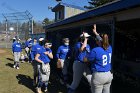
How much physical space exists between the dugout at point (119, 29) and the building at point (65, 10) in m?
14.2

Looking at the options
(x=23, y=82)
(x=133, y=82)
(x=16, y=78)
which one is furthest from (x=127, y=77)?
(x=16, y=78)

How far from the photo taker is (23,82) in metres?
12.3

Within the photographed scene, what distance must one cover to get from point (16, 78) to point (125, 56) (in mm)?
4793

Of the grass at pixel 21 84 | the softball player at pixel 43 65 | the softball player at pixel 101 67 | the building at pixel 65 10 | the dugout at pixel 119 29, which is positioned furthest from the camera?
the building at pixel 65 10

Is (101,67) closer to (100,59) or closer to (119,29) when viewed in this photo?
(100,59)

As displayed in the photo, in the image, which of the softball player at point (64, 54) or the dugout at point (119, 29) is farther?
the softball player at point (64, 54)

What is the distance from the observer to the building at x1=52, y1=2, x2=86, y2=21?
97.4ft

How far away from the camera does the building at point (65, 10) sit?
29.7 metres

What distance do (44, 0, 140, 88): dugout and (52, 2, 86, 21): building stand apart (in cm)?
1418

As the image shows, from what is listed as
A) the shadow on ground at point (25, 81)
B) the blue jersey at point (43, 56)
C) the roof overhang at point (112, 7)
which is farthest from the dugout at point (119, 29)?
the shadow on ground at point (25, 81)

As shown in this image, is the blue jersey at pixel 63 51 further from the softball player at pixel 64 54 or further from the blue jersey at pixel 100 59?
the blue jersey at pixel 100 59

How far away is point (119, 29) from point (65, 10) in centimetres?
1796

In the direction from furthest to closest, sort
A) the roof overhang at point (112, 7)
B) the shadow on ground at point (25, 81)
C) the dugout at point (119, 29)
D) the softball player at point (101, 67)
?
the shadow on ground at point (25, 81), the dugout at point (119, 29), the roof overhang at point (112, 7), the softball player at point (101, 67)

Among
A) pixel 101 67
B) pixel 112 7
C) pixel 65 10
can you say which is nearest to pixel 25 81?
pixel 112 7
